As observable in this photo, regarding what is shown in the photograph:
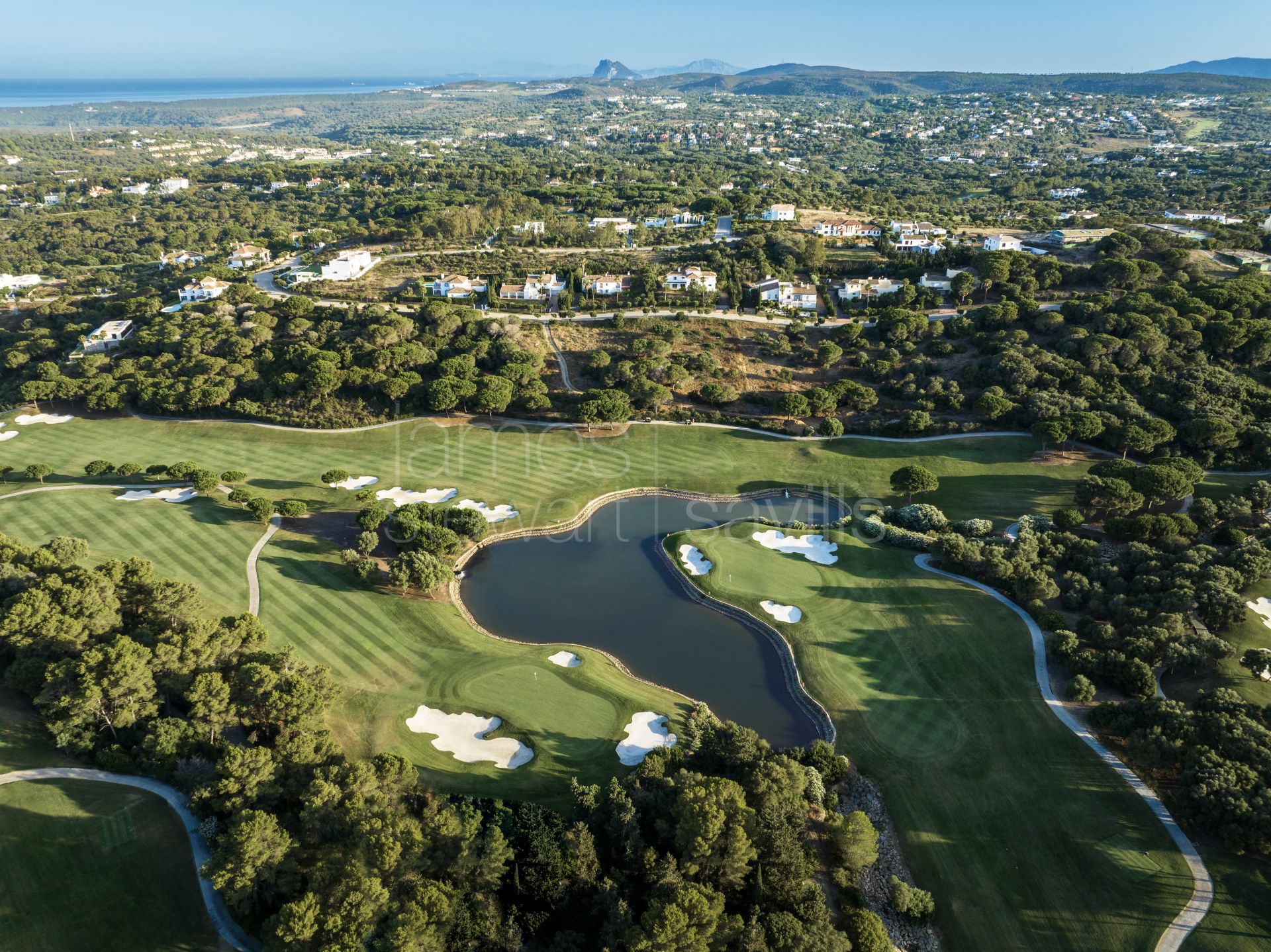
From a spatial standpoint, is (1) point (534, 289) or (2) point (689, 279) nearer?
(1) point (534, 289)

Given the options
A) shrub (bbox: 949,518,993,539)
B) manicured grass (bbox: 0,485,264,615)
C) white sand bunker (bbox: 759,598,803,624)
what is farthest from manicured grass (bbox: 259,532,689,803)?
shrub (bbox: 949,518,993,539)

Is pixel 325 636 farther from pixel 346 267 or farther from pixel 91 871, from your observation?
pixel 346 267

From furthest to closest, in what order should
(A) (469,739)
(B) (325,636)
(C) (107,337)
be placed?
1. (C) (107,337)
2. (B) (325,636)
3. (A) (469,739)

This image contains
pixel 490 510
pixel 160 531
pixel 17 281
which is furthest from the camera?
pixel 17 281

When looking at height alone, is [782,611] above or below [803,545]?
below

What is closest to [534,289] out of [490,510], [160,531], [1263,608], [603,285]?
[603,285]

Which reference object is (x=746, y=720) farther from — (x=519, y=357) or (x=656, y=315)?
(x=656, y=315)

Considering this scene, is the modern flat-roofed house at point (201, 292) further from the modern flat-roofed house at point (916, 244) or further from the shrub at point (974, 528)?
the modern flat-roofed house at point (916, 244)

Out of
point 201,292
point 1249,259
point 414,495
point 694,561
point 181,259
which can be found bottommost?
point 694,561
